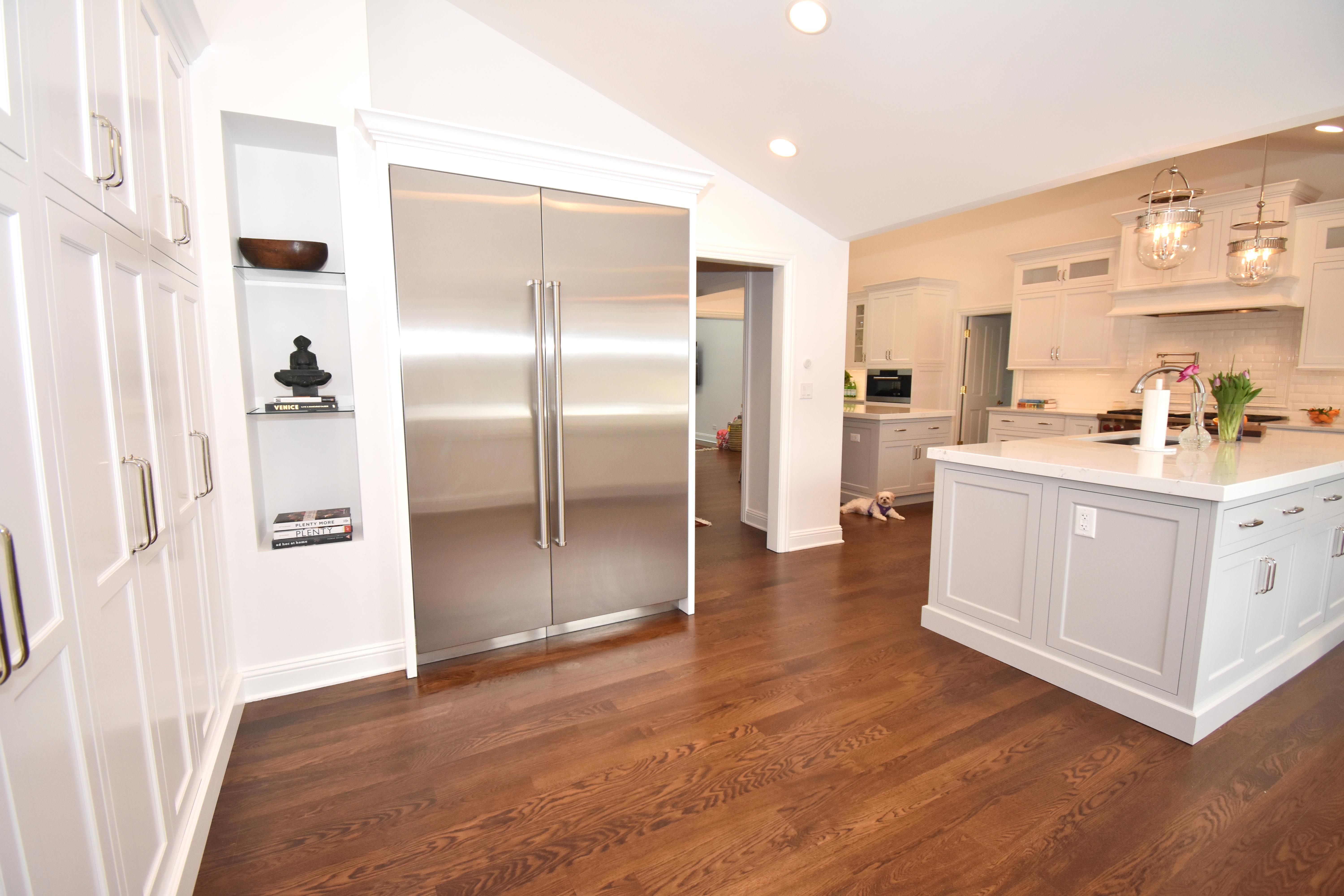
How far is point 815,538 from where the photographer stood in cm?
448

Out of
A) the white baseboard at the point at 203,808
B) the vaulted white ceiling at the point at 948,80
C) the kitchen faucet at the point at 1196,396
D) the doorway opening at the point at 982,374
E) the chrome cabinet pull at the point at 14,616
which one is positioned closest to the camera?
the chrome cabinet pull at the point at 14,616

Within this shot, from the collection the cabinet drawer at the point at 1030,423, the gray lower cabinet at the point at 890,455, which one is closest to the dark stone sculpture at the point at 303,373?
the gray lower cabinet at the point at 890,455

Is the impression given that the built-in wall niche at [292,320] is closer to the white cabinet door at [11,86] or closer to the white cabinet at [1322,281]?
the white cabinet door at [11,86]

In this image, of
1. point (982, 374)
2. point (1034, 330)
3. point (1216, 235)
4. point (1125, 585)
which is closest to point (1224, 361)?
point (1216, 235)

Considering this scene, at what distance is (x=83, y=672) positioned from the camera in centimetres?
105

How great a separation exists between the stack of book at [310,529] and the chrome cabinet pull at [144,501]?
1.07 m

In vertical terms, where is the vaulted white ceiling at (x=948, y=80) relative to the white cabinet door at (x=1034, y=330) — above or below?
above

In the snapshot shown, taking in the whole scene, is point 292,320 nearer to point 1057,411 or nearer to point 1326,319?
point 1057,411

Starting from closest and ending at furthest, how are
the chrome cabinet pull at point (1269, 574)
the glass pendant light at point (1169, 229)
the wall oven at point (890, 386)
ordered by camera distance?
the chrome cabinet pull at point (1269, 574) → the glass pendant light at point (1169, 229) → the wall oven at point (890, 386)

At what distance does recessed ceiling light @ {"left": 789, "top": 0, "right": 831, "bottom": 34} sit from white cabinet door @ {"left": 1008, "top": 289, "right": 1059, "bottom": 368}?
5037 mm

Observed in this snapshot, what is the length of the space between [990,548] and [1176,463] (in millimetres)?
772

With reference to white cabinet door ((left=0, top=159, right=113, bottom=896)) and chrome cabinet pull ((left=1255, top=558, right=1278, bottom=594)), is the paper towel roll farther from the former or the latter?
white cabinet door ((left=0, top=159, right=113, bottom=896))

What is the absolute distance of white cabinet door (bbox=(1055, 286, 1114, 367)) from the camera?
5852 mm

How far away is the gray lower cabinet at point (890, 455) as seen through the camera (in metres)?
5.61
